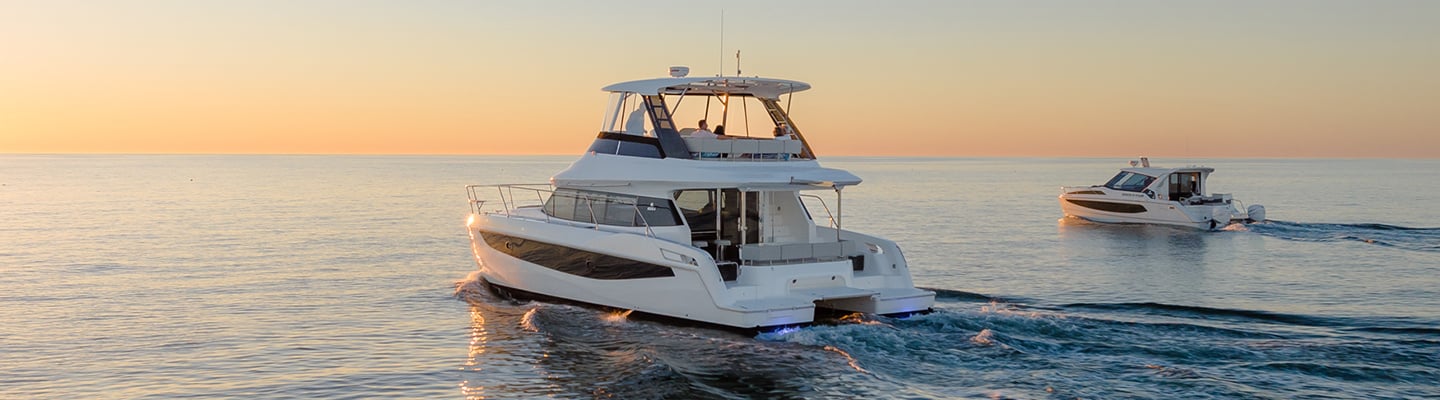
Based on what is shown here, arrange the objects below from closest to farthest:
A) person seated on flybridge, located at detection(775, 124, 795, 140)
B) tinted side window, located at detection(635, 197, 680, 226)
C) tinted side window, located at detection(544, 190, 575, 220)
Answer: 1. tinted side window, located at detection(635, 197, 680, 226)
2. person seated on flybridge, located at detection(775, 124, 795, 140)
3. tinted side window, located at detection(544, 190, 575, 220)

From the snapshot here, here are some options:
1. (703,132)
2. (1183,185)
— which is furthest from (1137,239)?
(703,132)

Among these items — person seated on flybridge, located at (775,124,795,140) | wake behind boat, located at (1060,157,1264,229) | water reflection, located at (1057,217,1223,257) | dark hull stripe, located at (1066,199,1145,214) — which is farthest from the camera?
dark hull stripe, located at (1066,199,1145,214)

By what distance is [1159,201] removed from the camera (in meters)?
39.6

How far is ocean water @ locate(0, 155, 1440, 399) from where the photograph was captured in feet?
46.2

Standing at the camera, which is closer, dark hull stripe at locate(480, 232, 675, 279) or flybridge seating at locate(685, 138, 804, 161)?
dark hull stripe at locate(480, 232, 675, 279)

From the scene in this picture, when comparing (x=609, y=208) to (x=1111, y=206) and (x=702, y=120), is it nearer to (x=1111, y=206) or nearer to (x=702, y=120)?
(x=702, y=120)

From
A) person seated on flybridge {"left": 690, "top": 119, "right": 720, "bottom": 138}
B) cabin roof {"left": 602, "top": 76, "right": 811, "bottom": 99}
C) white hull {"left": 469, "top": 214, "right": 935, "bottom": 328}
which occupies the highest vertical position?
cabin roof {"left": 602, "top": 76, "right": 811, "bottom": 99}

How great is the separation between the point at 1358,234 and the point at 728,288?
84.4 feet

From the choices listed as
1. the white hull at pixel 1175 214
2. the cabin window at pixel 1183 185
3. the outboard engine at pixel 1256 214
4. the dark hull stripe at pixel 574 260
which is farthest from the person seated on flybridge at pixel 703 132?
the outboard engine at pixel 1256 214

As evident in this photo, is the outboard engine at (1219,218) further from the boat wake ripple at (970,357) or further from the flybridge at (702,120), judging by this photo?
the flybridge at (702,120)

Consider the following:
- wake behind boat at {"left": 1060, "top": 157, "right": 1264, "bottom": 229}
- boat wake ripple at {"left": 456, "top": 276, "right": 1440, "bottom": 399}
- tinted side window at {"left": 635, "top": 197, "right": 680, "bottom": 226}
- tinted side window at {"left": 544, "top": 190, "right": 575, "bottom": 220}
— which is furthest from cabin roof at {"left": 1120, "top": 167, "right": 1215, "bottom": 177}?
tinted side window at {"left": 635, "top": 197, "right": 680, "bottom": 226}

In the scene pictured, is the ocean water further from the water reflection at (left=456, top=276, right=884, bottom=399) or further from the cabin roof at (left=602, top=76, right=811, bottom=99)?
the cabin roof at (left=602, top=76, right=811, bottom=99)

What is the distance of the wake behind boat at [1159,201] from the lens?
38.5 m

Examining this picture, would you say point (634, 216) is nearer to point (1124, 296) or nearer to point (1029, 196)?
point (1124, 296)
